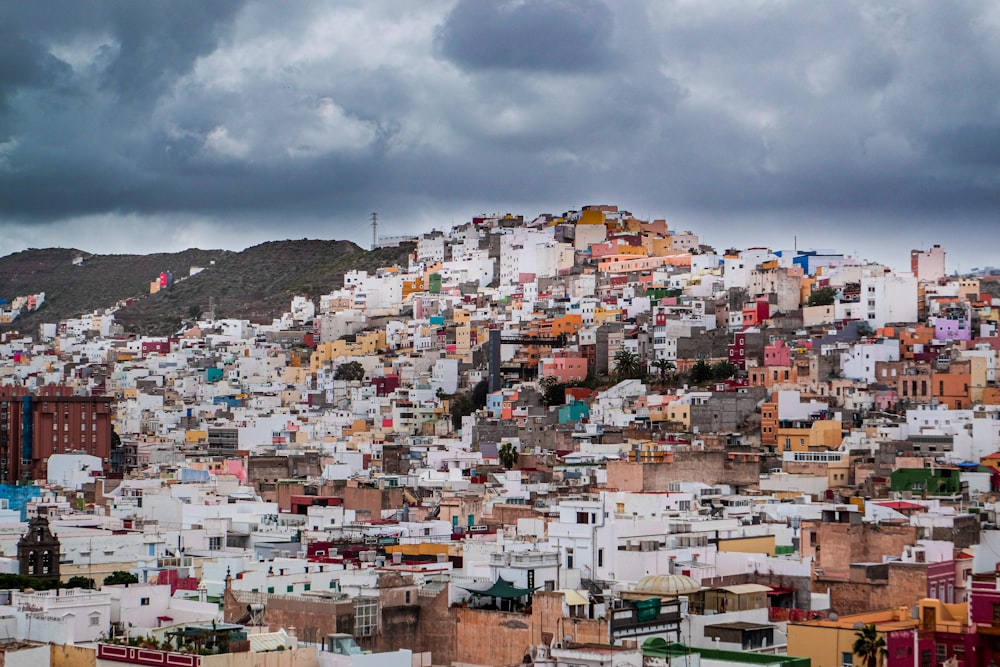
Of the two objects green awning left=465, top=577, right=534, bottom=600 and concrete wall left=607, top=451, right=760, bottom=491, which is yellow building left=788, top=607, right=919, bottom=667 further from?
concrete wall left=607, top=451, right=760, bottom=491

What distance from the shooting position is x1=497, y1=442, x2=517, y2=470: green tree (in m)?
61.9

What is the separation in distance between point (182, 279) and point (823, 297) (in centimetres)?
9181

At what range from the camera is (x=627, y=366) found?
262 feet

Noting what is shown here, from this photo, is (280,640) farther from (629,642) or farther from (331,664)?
(629,642)

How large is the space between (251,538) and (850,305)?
43518mm

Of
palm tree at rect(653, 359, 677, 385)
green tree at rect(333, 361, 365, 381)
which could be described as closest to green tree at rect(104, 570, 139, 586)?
palm tree at rect(653, 359, 677, 385)

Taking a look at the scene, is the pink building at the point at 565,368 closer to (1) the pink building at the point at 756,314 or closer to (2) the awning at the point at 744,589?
(1) the pink building at the point at 756,314

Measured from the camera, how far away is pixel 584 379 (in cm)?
8050

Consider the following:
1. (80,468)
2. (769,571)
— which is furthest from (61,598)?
(80,468)

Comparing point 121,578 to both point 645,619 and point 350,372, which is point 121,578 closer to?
point 645,619

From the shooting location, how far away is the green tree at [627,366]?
7912 cm

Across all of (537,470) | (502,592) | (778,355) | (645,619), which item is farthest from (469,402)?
(645,619)

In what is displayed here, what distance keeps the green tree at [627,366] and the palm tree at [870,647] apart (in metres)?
50.9

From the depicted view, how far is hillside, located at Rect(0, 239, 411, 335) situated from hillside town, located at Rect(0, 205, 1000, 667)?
17.8 m
